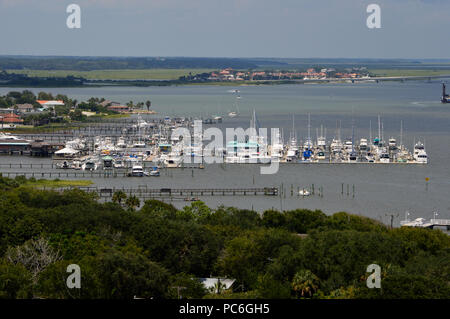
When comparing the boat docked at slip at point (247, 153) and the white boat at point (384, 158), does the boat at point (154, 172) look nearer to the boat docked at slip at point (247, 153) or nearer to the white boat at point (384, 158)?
the boat docked at slip at point (247, 153)

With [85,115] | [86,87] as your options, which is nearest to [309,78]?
[86,87]

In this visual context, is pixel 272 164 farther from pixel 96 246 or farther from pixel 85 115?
pixel 85 115

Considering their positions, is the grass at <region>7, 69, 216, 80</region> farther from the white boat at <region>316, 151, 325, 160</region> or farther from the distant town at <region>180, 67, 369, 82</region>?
the white boat at <region>316, 151, 325, 160</region>

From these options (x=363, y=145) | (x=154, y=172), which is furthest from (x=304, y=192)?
(x=363, y=145)

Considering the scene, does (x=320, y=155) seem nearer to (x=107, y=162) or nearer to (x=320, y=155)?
(x=320, y=155)

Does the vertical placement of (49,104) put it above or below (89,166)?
above

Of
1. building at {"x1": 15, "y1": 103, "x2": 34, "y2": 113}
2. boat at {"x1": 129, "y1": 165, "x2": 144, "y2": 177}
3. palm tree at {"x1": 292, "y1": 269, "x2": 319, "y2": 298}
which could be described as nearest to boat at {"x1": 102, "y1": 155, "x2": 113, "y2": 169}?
boat at {"x1": 129, "y1": 165, "x2": 144, "y2": 177}

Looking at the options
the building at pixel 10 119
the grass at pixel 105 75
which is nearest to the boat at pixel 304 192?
the building at pixel 10 119
